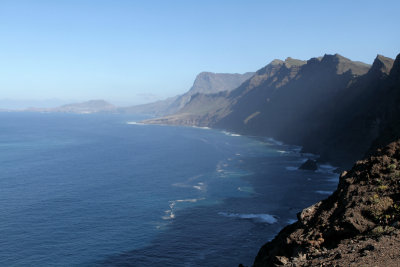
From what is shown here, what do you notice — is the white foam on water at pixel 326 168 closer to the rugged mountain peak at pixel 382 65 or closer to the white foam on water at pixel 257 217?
A: the rugged mountain peak at pixel 382 65

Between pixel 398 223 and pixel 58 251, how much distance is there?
181 ft

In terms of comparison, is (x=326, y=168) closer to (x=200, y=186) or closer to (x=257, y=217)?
(x=200, y=186)

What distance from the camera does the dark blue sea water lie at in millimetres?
61562

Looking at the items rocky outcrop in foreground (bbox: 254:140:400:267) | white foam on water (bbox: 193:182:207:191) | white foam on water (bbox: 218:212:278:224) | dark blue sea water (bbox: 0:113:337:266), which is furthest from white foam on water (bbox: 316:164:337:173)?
rocky outcrop in foreground (bbox: 254:140:400:267)

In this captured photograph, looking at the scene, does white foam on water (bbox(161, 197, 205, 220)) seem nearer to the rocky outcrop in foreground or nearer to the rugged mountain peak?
→ the rocky outcrop in foreground

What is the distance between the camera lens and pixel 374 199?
2798 cm

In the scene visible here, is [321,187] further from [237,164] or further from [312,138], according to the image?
[312,138]

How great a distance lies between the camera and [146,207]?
3433 inches

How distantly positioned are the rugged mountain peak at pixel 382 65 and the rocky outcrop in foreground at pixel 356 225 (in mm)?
146307

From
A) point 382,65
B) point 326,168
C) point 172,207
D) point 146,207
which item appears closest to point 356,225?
point 172,207

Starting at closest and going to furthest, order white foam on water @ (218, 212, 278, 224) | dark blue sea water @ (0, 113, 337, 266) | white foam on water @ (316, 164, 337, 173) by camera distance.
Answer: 1. dark blue sea water @ (0, 113, 337, 266)
2. white foam on water @ (218, 212, 278, 224)
3. white foam on water @ (316, 164, 337, 173)

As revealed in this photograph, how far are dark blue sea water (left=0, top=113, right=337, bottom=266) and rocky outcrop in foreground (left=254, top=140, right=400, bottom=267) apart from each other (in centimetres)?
3007

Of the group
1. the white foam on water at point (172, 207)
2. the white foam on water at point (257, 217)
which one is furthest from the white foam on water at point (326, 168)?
the white foam on water at point (257, 217)

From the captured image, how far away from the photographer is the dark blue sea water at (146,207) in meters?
61.6
